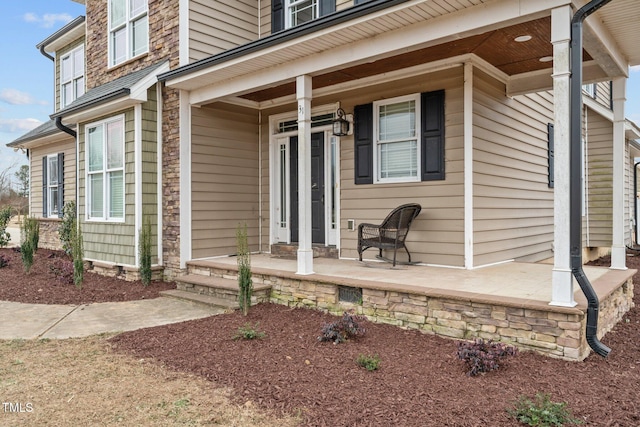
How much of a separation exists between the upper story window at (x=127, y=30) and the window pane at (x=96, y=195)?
2171 mm

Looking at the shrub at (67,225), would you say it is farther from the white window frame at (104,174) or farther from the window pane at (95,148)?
the window pane at (95,148)

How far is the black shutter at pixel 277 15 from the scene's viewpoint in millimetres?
7793

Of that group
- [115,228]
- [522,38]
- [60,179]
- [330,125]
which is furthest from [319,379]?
[60,179]

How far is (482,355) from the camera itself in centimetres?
325

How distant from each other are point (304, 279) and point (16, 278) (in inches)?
207

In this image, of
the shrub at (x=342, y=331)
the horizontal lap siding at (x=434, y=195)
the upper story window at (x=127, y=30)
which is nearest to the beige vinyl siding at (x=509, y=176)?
the horizontal lap siding at (x=434, y=195)

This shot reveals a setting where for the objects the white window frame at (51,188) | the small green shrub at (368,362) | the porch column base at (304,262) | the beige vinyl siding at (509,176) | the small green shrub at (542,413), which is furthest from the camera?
the white window frame at (51,188)

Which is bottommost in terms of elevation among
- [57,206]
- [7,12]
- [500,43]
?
[57,206]

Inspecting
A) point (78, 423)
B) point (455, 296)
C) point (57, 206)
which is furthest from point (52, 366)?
point (57, 206)

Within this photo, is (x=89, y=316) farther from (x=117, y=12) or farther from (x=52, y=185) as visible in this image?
(x=52, y=185)

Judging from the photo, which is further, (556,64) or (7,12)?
(7,12)

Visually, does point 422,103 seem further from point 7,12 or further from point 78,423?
point 7,12

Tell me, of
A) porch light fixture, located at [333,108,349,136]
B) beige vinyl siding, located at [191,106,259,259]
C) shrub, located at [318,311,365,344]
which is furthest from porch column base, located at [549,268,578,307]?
beige vinyl siding, located at [191,106,259,259]

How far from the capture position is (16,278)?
7.39m
